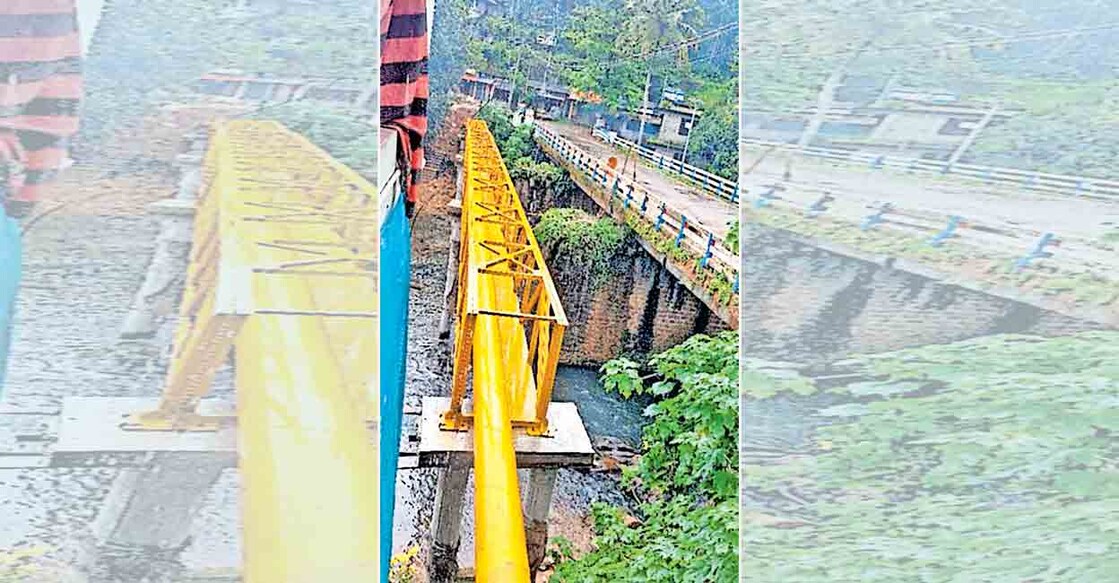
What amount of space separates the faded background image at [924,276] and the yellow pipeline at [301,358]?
363mm

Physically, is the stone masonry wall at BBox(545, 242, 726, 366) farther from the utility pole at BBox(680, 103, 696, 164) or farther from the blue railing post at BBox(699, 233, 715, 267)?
the utility pole at BBox(680, 103, 696, 164)

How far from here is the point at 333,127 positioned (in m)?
0.73

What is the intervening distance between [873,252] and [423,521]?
360 centimetres

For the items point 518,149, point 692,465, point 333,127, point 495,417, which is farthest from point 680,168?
point 333,127

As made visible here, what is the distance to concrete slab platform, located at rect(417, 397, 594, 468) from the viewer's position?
234 cm

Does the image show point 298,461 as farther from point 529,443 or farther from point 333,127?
point 529,443

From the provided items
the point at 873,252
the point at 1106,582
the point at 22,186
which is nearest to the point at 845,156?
the point at 873,252

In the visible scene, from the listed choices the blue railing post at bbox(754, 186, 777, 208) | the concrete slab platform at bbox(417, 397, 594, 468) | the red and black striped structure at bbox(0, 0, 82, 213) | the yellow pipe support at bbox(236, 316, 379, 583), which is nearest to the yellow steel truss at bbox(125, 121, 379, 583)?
the yellow pipe support at bbox(236, 316, 379, 583)

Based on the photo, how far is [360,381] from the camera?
2.41ft

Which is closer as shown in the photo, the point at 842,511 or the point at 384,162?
the point at 842,511

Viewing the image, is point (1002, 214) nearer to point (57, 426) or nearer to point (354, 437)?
point (354, 437)

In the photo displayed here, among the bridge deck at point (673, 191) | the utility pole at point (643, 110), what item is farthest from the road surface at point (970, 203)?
the utility pole at point (643, 110)

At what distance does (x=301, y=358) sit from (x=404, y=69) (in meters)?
0.67

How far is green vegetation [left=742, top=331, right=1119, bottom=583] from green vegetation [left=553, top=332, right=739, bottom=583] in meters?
0.65
